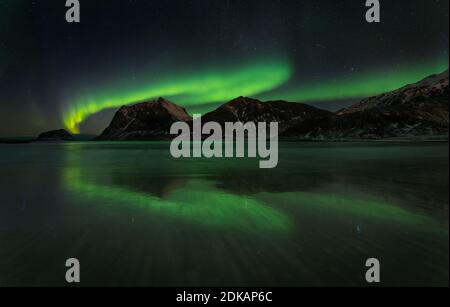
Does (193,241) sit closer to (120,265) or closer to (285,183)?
(120,265)

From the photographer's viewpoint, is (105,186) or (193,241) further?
(105,186)

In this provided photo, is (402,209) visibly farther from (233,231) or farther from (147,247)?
(147,247)

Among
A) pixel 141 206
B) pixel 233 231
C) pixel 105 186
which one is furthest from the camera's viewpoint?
pixel 105 186

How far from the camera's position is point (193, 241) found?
7680 millimetres

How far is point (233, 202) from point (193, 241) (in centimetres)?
491

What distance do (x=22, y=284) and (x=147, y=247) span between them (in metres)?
2.61

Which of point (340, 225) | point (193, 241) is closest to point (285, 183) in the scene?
point (340, 225)
